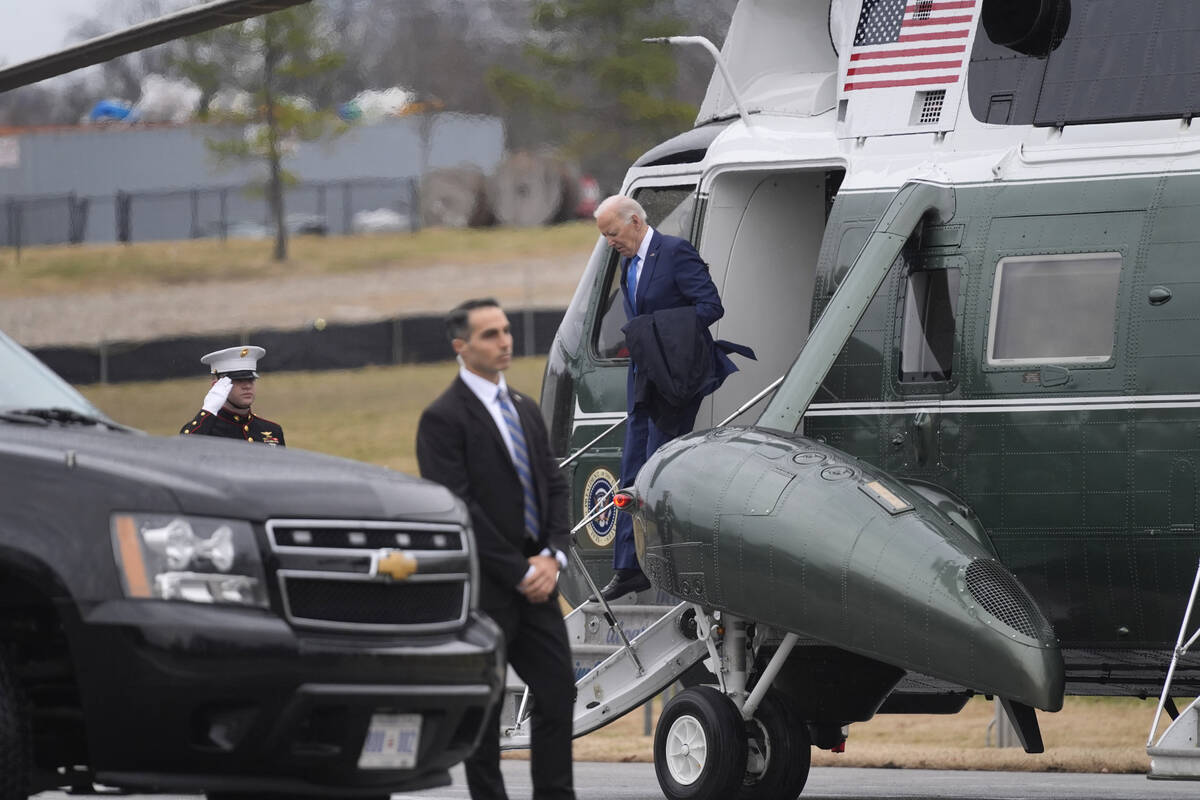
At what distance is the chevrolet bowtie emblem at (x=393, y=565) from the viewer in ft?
21.7

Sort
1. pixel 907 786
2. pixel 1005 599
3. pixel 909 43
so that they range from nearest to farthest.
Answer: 1. pixel 1005 599
2. pixel 909 43
3. pixel 907 786

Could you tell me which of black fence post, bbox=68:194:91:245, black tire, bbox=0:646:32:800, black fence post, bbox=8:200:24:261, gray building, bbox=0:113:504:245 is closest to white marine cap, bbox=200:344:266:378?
black tire, bbox=0:646:32:800

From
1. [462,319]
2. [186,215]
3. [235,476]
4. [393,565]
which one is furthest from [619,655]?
[186,215]

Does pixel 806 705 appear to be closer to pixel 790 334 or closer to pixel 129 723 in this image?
pixel 790 334

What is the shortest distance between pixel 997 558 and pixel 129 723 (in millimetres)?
4510

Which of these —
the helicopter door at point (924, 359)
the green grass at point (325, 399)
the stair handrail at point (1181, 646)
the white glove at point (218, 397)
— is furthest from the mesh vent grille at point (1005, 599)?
the green grass at point (325, 399)

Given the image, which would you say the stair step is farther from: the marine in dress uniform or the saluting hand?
the marine in dress uniform

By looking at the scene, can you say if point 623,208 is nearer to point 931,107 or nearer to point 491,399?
point 931,107

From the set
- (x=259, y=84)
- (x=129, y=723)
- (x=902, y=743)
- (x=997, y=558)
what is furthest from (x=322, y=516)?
(x=259, y=84)

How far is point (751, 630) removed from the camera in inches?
408

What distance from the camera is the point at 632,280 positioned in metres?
10.6

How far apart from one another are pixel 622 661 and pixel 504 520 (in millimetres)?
3407

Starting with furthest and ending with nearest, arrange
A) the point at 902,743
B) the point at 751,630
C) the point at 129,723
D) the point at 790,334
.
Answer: the point at 902,743 → the point at 790,334 → the point at 751,630 → the point at 129,723

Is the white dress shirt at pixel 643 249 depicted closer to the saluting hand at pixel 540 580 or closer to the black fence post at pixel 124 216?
the saluting hand at pixel 540 580
